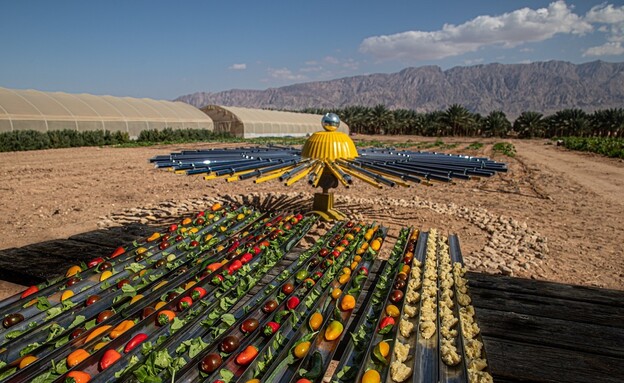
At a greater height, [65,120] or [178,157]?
[65,120]

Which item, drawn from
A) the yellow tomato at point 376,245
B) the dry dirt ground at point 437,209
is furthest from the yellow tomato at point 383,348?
the dry dirt ground at point 437,209

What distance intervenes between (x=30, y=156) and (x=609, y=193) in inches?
1045

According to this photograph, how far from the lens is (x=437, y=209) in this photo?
9.39 meters

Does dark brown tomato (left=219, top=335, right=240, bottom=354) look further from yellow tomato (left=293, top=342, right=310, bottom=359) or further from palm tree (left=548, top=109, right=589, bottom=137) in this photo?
palm tree (left=548, top=109, right=589, bottom=137)

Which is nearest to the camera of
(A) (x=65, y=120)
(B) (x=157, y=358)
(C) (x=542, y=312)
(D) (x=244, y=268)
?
(B) (x=157, y=358)

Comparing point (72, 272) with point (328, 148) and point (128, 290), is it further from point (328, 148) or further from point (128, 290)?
point (328, 148)

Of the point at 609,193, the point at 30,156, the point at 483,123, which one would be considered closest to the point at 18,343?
the point at 609,193

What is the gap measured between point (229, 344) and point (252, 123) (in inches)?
1551

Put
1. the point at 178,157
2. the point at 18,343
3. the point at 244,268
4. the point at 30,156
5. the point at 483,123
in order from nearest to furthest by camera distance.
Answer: the point at 18,343 → the point at 244,268 → the point at 178,157 → the point at 30,156 → the point at 483,123

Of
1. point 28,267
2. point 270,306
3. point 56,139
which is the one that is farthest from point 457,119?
point 270,306

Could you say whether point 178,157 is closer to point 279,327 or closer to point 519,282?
point 279,327

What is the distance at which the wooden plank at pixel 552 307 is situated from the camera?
2.66 metres

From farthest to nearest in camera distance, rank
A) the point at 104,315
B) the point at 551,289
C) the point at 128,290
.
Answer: the point at 551,289
the point at 128,290
the point at 104,315

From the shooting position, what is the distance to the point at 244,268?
365cm
